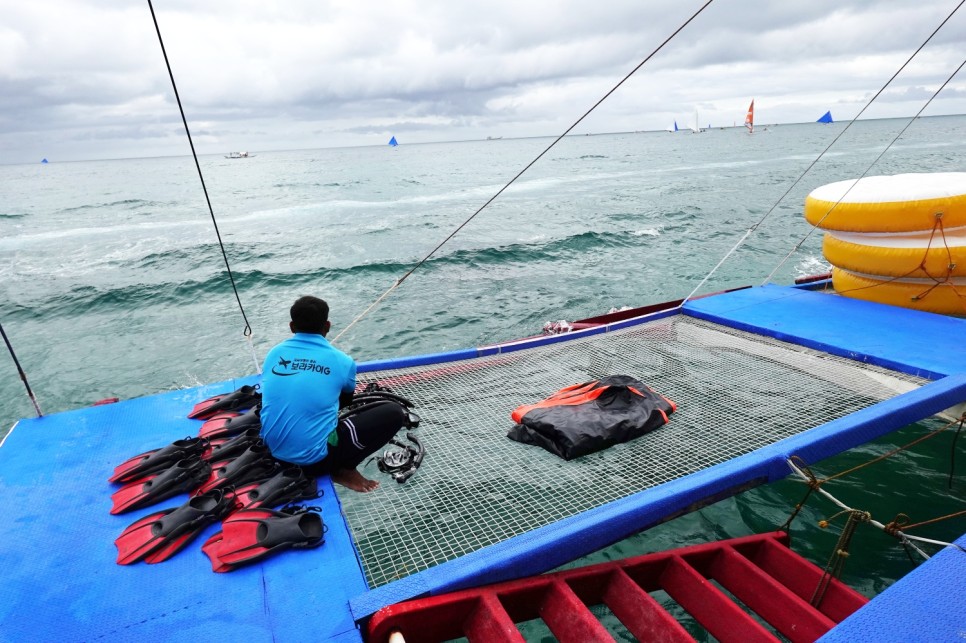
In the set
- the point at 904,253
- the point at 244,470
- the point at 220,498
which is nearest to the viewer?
the point at 220,498

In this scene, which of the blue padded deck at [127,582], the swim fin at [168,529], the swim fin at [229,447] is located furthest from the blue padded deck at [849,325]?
the swim fin at [168,529]

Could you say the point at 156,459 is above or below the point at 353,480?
above

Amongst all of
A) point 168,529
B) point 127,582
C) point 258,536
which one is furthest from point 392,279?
point 127,582

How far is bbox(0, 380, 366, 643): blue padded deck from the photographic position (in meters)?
2.81

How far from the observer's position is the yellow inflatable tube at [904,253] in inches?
263

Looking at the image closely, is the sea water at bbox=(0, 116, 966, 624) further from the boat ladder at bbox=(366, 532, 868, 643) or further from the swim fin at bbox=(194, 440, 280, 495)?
the swim fin at bbox=(194, 440, 280, 495)

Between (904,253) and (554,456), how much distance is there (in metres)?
5.99

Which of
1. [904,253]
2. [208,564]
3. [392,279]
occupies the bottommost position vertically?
[392,279]

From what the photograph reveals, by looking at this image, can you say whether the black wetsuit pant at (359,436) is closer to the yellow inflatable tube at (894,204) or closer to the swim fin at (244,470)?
the swim fin at (244,470)

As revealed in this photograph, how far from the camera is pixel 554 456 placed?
449 centimetres

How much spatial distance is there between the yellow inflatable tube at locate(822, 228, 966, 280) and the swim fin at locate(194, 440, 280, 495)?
8.08 metres

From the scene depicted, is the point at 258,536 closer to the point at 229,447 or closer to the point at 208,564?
the point at 208,564

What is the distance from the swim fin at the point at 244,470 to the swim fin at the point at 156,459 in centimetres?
31

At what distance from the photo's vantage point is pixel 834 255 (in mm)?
7973
